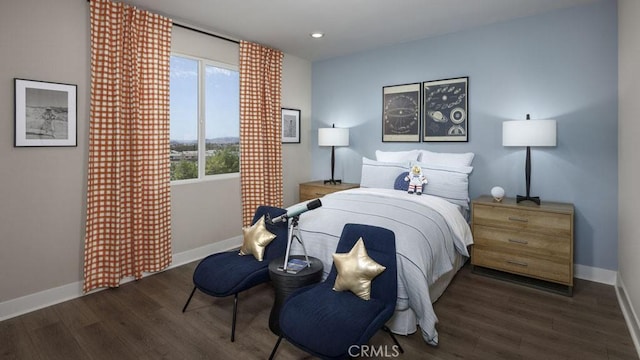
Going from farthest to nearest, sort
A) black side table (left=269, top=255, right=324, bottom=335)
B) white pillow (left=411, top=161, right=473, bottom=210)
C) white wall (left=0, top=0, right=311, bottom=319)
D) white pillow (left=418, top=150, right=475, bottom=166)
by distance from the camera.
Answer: white pillow (left=418, top=150, right=475, bottom=166), white pillow (left=411, top=161, right=473, bottom=210), white wall (left=0, top=0, right=311, bottom=319), black side table (left=269, top=255, right=324, bottom=335)

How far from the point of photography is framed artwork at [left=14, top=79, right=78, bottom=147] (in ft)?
8.70

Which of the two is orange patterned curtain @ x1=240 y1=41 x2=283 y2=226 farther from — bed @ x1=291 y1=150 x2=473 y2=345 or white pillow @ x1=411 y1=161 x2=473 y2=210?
white pillow @ x1=411 y1=161 x2=473 y2=210

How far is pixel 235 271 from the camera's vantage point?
2.51 metres

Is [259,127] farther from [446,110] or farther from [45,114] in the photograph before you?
[446,110]

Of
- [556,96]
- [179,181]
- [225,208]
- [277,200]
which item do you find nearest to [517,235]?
[556,96]

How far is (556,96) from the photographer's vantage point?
3.39m

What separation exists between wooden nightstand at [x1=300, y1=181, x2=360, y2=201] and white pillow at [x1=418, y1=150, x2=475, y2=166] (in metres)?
1.10

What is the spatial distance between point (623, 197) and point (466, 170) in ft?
4.22

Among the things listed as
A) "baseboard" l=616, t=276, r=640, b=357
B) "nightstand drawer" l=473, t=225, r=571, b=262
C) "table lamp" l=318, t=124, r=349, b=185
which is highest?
"table lamp" l=318, t=124, r=349, b=185

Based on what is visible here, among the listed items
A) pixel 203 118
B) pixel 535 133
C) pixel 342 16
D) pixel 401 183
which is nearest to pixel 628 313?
pixel 535 133

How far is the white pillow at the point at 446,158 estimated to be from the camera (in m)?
3.81

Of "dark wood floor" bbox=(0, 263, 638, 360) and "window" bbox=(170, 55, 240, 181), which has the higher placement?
"window" bbox=(170, 55, 240, 181)

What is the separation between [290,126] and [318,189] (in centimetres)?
109

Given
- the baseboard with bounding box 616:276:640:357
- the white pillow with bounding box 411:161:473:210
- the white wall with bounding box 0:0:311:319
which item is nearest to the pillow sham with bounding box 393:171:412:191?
the white pillow with bounding box 411:161:473:210
